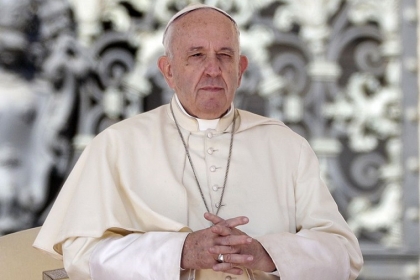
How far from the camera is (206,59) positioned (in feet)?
12.4

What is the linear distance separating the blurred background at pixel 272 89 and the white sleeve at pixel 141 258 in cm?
285

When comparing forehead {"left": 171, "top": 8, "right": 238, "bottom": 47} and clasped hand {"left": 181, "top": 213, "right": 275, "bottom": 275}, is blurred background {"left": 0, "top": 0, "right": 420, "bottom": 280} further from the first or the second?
clasped hand {"left": 181, "top": 213, "right": 275, "bottom": 275}

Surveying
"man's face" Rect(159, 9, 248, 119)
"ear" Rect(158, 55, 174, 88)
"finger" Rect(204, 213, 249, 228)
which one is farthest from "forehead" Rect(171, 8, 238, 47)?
"finger" Rect(204, 213, 249, 228)

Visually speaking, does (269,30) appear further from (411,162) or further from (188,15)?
(188,15)

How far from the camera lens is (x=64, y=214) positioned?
12.4 feet

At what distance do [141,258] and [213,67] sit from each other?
2.86 ft

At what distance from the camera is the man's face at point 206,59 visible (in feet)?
12.3

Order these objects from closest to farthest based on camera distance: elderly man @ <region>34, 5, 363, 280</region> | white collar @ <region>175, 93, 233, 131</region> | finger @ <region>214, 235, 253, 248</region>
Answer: finger @ <region>214, 235, 253, 248</region>, elderly man @ <region>34, 5, 363, 280</region>, white collar @ <region>175, 93, 233, 131</region>

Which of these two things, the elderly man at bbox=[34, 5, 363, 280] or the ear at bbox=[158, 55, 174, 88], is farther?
the ear at bbox=[158, 55, 174, 88]

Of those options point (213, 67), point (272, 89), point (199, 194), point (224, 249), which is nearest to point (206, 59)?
point (213, 67)

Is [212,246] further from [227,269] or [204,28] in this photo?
[204,28]

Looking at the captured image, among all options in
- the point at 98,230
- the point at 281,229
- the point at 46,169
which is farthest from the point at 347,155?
the point at 98,230

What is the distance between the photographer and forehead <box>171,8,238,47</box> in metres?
3.78

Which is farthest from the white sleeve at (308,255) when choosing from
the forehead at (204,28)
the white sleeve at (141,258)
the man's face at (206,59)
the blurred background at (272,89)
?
the blurred background at (272,89)
